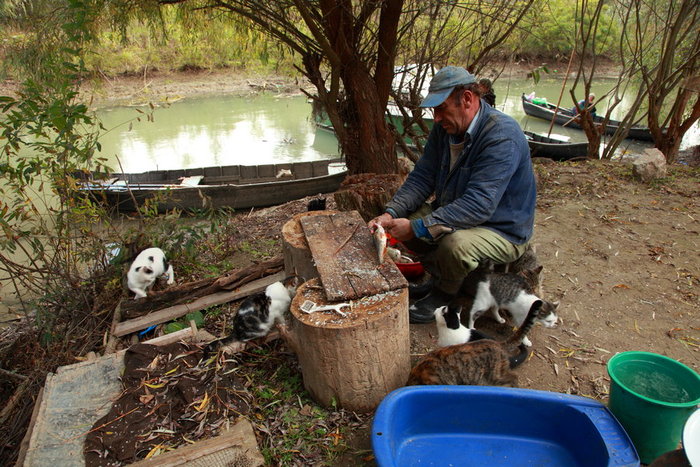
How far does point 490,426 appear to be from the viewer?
226 cm

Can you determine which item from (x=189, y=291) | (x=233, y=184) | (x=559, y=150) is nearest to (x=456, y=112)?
(x=189, y=291)

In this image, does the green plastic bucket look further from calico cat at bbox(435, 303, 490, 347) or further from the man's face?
the man's face

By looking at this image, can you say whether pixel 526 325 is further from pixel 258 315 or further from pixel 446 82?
pixel 258 315

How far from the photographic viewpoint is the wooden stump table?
2256 millimetres

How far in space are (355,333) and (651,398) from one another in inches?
59.8

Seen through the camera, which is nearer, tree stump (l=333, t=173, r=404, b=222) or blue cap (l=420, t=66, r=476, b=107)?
blue cap (l=420, t=66, r=476, b=107)

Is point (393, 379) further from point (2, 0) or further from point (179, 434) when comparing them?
point (2, 0)

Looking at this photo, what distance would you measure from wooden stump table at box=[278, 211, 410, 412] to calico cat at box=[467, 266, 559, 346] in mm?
838

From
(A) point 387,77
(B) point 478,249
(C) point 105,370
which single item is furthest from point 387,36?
(C) point 105,370

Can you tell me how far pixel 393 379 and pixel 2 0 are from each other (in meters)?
5.36

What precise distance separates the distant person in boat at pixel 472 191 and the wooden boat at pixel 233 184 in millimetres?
5922

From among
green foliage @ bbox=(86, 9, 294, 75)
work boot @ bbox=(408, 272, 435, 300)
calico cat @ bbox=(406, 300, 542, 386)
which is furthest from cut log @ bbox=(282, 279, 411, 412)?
green foliage @ bbox=(86, 9, 294, 75)

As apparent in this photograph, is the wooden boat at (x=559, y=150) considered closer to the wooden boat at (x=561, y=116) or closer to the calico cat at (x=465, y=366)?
the wooden boat at (x=561, y=116)

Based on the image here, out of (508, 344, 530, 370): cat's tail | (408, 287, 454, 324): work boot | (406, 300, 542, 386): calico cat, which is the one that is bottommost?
(508, 344, 530, 370): cat's tail
